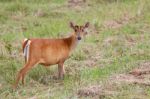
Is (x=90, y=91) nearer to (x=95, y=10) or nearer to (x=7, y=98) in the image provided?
(x=7, y=98)

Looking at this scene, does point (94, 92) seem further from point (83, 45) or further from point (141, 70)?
point (83, 45)

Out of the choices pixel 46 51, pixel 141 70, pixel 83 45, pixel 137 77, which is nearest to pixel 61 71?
pixel 46 51

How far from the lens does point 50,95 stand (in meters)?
8.84

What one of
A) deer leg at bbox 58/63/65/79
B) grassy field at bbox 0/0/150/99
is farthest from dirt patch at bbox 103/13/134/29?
deer leg at bbox 58/63/65/79

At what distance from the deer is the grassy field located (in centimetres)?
29

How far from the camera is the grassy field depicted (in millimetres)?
9164

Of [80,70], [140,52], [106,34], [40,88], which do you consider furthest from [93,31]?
[40,88]

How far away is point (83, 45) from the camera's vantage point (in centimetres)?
1304

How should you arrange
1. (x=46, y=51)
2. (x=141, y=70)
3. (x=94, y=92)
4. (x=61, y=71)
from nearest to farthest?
(x=94, y=92), (x=46, y=51), (x=61, y=71), (x=141, y=70)

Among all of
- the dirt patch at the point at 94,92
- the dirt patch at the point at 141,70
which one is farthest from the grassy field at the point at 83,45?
the dirt patch at the point at 141,70

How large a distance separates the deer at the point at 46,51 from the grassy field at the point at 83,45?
0.95 feet

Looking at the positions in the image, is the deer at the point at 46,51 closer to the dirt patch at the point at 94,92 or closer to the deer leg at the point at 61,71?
the deer leg at the point at 61,71

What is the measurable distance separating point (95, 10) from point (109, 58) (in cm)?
648

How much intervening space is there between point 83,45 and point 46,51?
10.8ft
